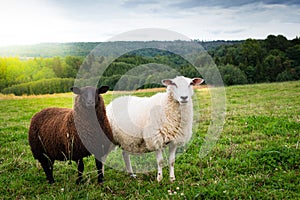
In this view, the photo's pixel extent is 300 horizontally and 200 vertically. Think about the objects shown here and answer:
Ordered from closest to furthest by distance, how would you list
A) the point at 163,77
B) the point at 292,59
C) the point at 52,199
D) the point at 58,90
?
the point at 52,199 → the point at 163,77 → the point at 58,90 → the point at 292,59

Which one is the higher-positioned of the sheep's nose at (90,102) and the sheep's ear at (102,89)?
the sheep's ear at (102,89)

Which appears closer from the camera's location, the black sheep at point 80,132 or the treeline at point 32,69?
the black sheep at point 80,132

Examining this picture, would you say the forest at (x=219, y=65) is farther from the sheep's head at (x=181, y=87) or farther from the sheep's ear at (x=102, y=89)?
the sheep's ear at (x=102, y=89)

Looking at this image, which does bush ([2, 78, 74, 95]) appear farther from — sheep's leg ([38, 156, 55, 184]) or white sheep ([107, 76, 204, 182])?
white sheep ([107, 76, 204, 182])

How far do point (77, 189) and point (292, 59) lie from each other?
47.5 metres

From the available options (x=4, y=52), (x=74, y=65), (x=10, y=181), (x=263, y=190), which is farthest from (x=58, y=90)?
(x=263, y=190)

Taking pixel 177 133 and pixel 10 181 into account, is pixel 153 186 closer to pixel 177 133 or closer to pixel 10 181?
pixel 177 133

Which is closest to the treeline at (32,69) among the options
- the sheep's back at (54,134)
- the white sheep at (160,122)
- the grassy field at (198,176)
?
the grassy field at (198,176)

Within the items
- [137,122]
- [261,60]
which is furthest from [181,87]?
[261,60]

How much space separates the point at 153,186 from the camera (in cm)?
507

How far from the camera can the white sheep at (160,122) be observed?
5.34 metres

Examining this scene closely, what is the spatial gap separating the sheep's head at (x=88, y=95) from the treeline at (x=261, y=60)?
1272 inches

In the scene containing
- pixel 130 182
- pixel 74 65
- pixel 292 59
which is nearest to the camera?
pixel 130 182

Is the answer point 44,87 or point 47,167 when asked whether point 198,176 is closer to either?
point 47,167
